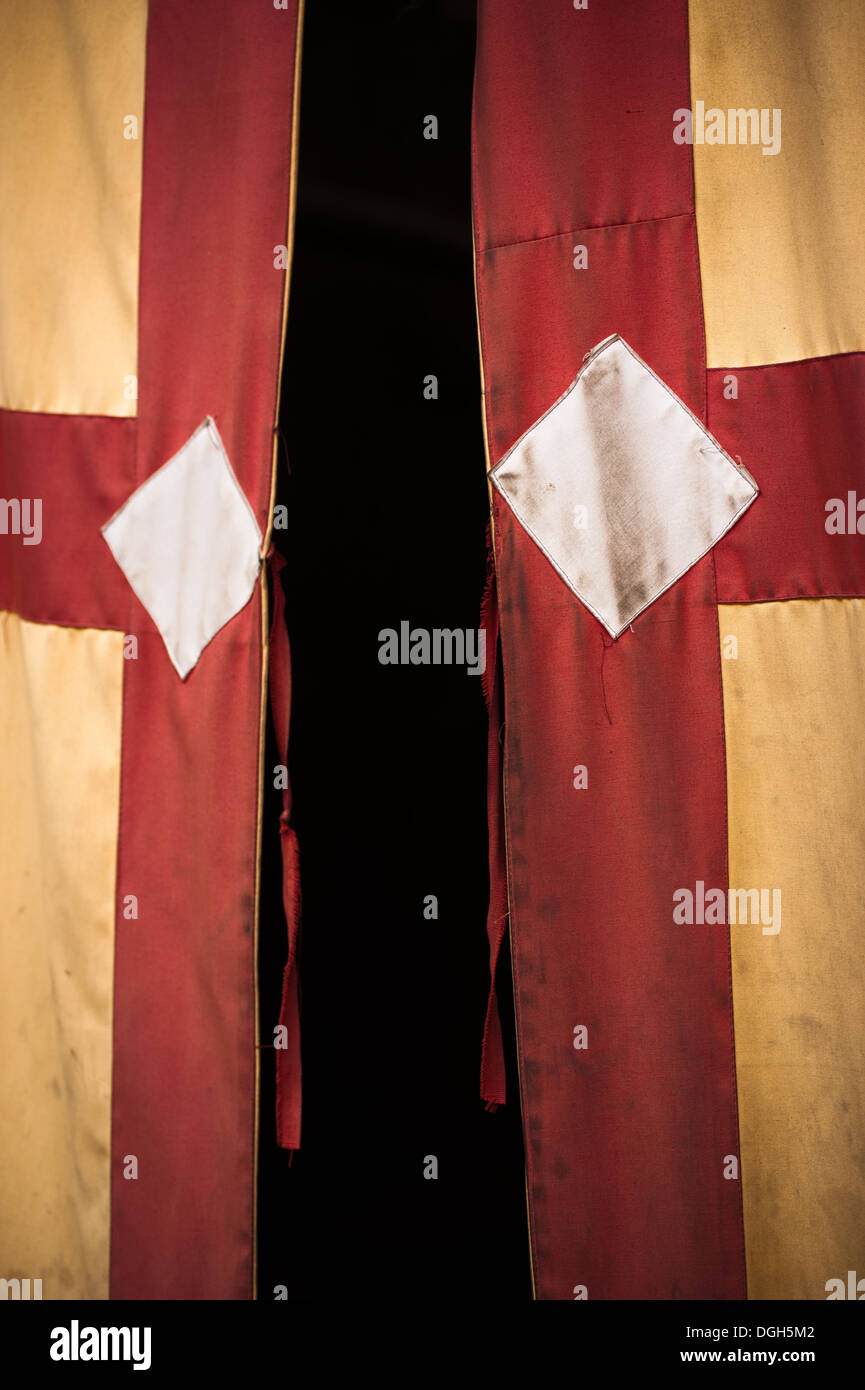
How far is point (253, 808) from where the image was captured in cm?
121

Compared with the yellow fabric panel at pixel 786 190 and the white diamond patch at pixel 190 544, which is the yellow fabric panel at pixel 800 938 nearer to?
the yellow fabric panel at pixel 786 190

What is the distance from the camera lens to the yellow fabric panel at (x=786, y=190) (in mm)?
1151

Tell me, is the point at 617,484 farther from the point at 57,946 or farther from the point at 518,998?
the point at 57,946

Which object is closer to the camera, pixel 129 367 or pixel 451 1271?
pixel 129 367

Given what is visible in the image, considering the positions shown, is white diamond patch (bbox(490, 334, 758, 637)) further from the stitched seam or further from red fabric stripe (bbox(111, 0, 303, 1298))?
red fabric stripe (bbox(111, 0, 303, 1298))

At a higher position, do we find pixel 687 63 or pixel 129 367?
pixel 687 63

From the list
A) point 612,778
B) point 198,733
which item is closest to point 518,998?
point 612,778

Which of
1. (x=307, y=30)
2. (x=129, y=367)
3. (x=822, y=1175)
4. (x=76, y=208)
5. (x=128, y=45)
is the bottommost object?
(x=822, y=1175)

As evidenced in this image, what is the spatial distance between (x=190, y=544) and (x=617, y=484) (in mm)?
536

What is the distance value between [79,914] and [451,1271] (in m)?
0.80

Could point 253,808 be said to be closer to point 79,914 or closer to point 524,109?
point 79,914

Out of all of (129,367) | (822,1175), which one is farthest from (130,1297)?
(129,367)

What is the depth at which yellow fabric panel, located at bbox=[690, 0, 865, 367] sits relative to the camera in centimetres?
115

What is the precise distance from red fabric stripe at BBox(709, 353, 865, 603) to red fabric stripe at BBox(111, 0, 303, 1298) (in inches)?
22.1
